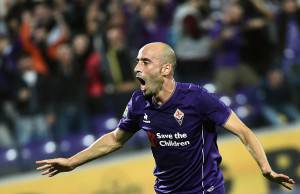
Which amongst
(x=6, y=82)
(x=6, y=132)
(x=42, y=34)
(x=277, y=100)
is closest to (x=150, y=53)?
(x=6, y=132)

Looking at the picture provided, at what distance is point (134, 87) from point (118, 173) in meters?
1.16

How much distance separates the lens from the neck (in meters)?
5.32

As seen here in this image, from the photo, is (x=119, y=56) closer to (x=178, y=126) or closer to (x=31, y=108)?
(x=31, y=108)

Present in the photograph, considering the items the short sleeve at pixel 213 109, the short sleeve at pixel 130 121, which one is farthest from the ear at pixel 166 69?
the short sleeve at pixel 130 121

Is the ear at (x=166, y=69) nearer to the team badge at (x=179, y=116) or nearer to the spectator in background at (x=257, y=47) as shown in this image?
the team badge at (x=179, y=116)

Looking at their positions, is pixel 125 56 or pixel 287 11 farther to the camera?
pixel 287 11

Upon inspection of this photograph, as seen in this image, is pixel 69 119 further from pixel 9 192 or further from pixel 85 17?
pixel 85 17

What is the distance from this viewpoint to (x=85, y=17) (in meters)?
10.4

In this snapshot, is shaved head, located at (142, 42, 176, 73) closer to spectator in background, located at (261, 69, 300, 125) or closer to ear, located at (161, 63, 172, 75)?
ear, located at (161, 63, 172, 75)

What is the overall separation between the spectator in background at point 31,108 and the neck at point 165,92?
3851 millimetres

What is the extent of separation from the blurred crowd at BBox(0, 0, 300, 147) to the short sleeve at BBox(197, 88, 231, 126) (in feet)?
13.3

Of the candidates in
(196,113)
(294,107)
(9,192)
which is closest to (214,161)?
(196,113)

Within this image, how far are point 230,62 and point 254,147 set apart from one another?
4982 mm

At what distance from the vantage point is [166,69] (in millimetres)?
5234
